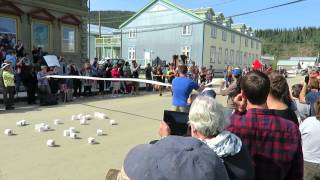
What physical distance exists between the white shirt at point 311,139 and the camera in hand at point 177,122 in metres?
1.40

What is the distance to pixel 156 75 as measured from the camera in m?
26.4

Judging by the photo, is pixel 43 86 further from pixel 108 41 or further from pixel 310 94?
pixel 108 41

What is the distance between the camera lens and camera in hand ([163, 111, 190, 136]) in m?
3.80

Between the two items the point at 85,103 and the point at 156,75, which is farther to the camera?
the point at 156,75

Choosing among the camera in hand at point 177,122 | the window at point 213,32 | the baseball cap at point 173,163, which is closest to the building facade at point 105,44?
the window at point 213,32

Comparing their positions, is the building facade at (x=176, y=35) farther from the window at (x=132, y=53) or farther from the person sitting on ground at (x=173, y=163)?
the person sitting on ground at (x=173, y=163)

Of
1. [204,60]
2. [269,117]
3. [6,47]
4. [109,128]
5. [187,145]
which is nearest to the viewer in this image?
[187,145]

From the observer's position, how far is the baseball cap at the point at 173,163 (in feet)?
5.22

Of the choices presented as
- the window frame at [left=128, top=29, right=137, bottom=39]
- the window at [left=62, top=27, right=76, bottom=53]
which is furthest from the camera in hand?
the window frame at [left=128, top=29, right=137, bottom=39]

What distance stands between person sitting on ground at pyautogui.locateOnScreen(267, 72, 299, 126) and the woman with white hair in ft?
3.92

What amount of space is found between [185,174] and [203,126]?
0.96 meters

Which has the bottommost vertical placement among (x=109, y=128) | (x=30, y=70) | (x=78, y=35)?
(x=109, y=128)

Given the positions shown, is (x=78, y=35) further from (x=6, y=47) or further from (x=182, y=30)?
(x=182, y=30)

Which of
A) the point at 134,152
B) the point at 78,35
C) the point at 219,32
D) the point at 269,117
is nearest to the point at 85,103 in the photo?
the point at 78,35
